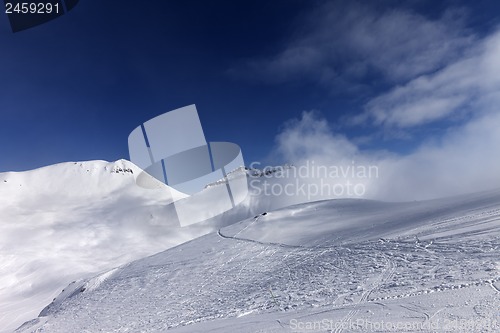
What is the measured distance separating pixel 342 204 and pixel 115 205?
51233 mm

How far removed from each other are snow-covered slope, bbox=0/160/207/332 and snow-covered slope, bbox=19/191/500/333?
31.1 feet

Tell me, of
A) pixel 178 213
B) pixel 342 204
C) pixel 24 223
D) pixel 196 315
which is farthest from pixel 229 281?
pixel 24 223

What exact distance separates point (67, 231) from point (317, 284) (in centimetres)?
4407

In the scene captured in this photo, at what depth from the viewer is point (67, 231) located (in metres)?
43.6

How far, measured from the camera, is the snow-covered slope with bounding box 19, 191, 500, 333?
6.35 meters

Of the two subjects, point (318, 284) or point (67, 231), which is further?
point (67, 231)

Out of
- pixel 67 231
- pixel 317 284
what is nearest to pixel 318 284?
pixel 317 284

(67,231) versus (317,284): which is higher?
(67,231)

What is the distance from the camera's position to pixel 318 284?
9.82 meters

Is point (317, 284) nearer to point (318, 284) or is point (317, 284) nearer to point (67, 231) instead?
point (318, 284)

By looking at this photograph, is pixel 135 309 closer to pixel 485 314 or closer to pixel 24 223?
pixel 485 314

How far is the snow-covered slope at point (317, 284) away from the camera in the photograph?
6.35 metres

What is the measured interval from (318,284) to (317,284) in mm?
37

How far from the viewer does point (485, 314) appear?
206 inches
